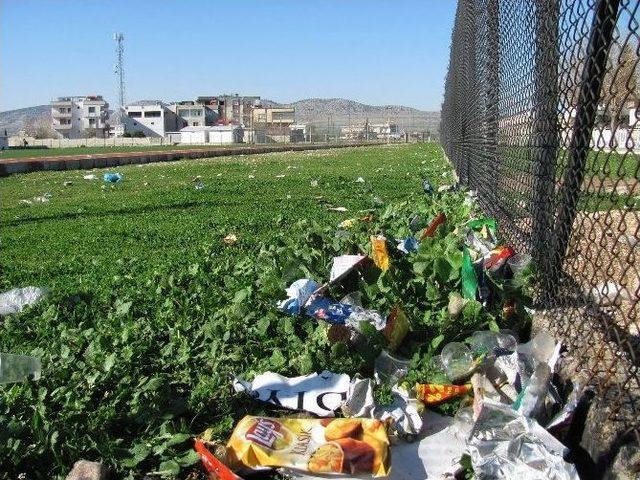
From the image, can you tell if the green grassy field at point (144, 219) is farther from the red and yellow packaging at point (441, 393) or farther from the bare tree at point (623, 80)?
the bare tree at point (623, 80)

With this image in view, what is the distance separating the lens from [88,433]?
244 cm

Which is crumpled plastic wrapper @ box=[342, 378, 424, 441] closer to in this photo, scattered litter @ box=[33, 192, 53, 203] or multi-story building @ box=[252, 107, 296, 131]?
scattered litter @ box=[33, 192, 53, 203]

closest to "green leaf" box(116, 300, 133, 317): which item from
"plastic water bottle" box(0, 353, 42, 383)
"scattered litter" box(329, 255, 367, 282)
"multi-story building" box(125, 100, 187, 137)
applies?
"plastic water bottle" box(0, 353, 42, 383)

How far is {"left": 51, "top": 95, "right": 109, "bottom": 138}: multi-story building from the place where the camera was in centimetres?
15338

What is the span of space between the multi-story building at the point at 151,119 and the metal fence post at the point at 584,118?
500 feet

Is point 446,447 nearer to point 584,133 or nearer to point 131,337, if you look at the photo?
point 584,133

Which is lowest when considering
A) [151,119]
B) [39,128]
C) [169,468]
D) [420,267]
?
[169,468]

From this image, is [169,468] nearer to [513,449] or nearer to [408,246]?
[513,449]

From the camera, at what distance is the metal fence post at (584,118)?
2.33m

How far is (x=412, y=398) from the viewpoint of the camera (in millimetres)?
2688

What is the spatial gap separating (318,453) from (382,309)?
1.24 m

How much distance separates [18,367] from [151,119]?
521ft

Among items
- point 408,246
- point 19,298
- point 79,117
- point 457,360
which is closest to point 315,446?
point 457,360

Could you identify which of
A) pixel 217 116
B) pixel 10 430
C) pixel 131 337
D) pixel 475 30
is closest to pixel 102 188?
pixel 475 30
